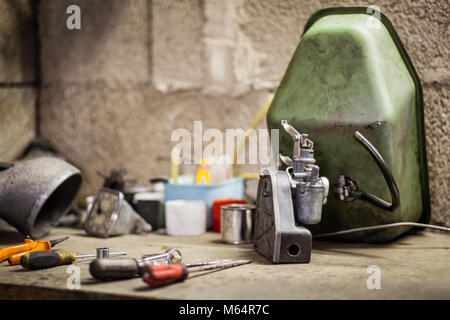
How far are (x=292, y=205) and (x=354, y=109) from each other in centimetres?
33

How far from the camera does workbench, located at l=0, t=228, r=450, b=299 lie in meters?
1.12

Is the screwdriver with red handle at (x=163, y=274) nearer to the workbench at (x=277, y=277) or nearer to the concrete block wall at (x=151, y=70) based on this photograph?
the workbench at (x=277, y=277)

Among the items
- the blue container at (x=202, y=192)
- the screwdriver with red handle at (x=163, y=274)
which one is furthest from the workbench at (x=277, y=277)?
the blue container at (x=202, y=192)

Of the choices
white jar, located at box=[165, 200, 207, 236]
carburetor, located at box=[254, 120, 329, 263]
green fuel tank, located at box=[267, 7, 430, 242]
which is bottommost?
white jar, located at box=[165, 200, 207, 236]

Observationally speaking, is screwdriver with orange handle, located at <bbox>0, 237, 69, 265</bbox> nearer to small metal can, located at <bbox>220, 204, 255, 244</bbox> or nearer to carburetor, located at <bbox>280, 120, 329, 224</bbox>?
small metal can, located at <bbox>220, 204, 255, 244</bbox>

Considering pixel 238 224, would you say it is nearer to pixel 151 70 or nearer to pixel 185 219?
pixel 185 219

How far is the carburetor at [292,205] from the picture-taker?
4.46 feet

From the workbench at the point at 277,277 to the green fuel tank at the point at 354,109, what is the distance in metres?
0.13

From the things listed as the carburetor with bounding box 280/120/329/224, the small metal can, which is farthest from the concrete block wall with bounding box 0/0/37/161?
the carburetor with bounding box 280/120/329/224

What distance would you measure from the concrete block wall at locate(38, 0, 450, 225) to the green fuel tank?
0.41m

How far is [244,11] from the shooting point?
7.01 feet

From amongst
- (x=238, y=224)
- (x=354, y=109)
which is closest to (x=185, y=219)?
(x=238, y=224)

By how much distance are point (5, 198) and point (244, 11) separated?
1.13m

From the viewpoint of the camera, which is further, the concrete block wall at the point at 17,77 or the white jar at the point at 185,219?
the concrete block wall at the point at 17,77
